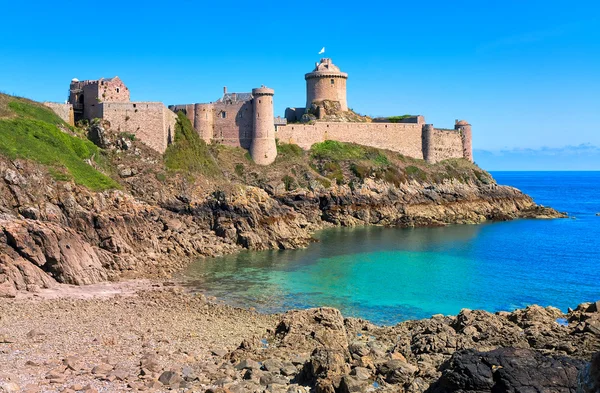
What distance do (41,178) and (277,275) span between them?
1367cm

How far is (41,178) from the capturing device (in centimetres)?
3108

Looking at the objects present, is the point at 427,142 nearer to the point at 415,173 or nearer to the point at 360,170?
the point at 415,173

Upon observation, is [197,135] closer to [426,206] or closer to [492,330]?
[426,206]

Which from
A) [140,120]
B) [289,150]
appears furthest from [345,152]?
[140,120]

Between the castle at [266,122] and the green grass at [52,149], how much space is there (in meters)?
5.11

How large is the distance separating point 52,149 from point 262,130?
2215cm

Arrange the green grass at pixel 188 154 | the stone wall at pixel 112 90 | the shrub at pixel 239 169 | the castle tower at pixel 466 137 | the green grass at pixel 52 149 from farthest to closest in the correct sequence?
the castle tower at pixel 466 137, the shrub at pixel 239 169, the stone wall at pixel 112 90, the green grass at pixel 188 154, the green grass at pixel 52 149

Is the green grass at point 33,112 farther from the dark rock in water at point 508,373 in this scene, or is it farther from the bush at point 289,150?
the dark rock in water at point 508,373

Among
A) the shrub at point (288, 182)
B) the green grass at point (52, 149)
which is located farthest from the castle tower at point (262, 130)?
the green grass at point (52, 149)

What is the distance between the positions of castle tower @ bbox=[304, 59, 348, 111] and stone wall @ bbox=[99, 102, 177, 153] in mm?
24221

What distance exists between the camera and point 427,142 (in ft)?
216

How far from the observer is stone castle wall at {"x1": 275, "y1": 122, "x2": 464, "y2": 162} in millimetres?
59000

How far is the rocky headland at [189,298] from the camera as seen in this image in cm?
1508

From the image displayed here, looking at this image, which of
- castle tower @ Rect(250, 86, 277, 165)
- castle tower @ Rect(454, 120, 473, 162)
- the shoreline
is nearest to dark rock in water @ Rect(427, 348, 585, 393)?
the shoreline
